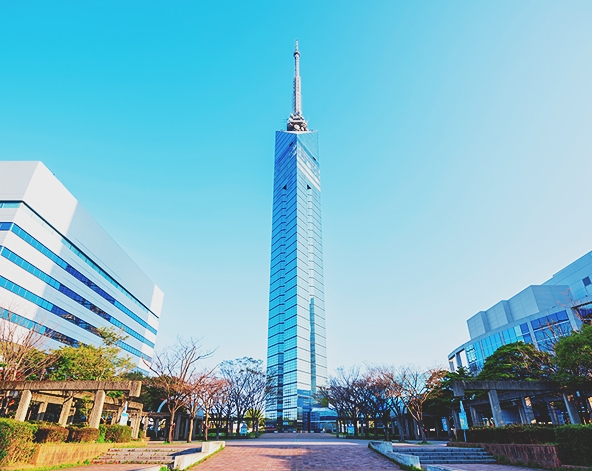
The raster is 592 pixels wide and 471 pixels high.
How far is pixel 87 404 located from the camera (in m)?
26.2

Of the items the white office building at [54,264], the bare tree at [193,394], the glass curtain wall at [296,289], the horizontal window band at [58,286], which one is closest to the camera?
the bare tree at [193,394]

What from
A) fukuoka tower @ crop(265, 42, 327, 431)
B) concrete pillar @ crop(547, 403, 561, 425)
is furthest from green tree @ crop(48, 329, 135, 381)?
fukuoka tower @ crop(265, 42, 327, 431)

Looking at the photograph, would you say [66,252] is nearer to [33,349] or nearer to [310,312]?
[33,349]

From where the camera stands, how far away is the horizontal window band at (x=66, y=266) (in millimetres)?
33906

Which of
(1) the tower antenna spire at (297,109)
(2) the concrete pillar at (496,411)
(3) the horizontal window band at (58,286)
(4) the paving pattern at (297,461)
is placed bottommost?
(4) the paving pattern at (297,461)

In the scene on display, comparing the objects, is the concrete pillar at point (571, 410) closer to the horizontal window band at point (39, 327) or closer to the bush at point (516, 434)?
the bush at point (516, 434)

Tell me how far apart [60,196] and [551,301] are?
69.2 m

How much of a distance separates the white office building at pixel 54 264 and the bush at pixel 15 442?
1367 centimetres

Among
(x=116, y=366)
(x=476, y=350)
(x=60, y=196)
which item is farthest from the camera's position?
(x=476, y=350)

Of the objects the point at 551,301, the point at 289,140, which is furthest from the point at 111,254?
the point at 289,140

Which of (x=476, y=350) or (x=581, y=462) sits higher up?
(x=476, y=350)

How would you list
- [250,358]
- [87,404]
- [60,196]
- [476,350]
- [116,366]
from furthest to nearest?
[476,350] < [250,358] < [60,196] < [116,366] < [87,404]

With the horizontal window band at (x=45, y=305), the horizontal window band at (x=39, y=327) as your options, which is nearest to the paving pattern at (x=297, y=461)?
the horizontal window band at (x=39, y=327)

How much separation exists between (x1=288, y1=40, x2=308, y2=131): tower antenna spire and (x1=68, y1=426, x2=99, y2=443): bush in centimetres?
12306
